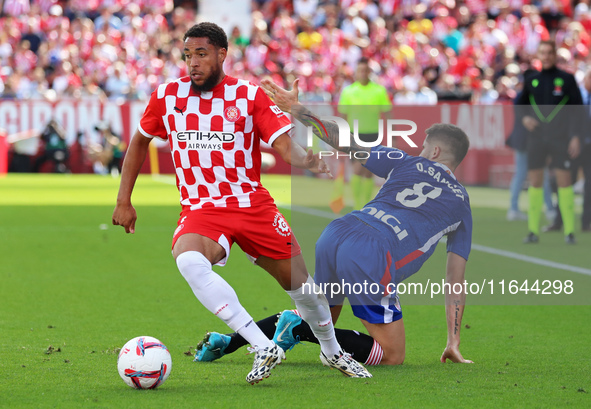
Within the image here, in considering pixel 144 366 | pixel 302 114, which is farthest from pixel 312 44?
pixel 144 366

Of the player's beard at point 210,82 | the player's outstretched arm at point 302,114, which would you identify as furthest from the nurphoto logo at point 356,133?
the player's beard at point 210,82

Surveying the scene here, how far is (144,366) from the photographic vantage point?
14.8ft

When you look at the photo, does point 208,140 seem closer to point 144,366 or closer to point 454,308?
point 144,366

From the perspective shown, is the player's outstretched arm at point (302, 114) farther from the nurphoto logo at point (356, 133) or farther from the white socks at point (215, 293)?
the white socks at point (215, 293)

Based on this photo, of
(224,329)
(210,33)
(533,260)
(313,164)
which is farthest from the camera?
(533,260)

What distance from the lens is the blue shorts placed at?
5.18 metres

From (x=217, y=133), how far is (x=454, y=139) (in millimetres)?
1496

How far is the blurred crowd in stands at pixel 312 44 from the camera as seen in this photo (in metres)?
23.9

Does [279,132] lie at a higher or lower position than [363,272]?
higher

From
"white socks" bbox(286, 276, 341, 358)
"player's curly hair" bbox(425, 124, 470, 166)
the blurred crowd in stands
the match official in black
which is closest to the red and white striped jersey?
"white socks" bbox(286, 276, 341, 358)

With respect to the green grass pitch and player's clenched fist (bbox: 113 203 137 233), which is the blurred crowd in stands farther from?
player's clenched fist (bbox: 113 203 137 233)

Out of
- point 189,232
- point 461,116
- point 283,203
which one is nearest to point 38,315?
point 189,232

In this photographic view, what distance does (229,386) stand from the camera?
4641 mm

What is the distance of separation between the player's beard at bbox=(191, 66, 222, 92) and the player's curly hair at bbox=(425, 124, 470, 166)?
1.42m
